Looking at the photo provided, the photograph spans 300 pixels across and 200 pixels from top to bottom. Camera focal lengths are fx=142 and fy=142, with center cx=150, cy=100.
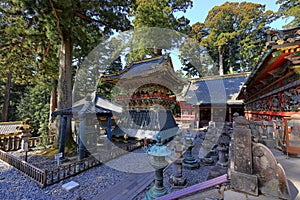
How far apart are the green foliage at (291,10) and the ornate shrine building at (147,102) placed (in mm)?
12208

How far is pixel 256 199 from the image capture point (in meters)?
1.67

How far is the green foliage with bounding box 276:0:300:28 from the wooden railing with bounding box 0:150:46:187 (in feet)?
62.7

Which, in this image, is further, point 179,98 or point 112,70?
point 112,70

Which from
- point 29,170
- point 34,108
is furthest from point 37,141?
point 34,108

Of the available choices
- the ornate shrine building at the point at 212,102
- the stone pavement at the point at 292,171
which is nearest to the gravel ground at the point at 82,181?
the stone pavement at the point at 292,171

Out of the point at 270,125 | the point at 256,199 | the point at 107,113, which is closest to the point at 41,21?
the point at 107,113

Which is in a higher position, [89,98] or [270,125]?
[89,98]

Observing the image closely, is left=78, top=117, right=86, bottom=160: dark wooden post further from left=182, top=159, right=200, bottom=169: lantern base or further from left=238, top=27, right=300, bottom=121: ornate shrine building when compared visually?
left=238, top=27, right=300, bottom=121: ornate shrine building

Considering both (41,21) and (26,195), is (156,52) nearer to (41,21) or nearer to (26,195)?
(41,21)

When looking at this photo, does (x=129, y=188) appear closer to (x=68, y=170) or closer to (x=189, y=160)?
(x=68, y=170)

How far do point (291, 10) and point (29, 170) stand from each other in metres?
23.2

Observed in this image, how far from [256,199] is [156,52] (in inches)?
640

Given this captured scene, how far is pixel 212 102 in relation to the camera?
49.2 ft

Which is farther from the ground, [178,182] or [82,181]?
[178,182]
